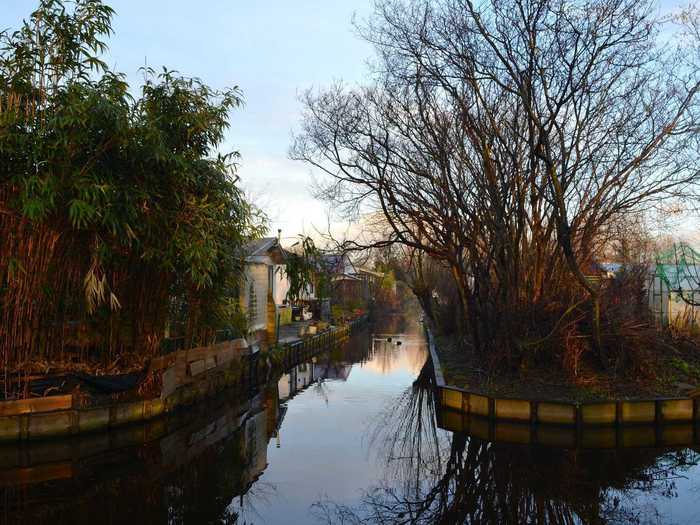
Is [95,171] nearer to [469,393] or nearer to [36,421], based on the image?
[36,421]

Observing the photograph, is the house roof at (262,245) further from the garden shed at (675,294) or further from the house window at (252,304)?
the garden shed at (675,294)

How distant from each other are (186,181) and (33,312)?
3.13 metres

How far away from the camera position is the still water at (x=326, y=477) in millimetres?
6945

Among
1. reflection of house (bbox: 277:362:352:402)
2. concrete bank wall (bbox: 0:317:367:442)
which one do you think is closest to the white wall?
reflection of house (bbox: 277:362:352:402)

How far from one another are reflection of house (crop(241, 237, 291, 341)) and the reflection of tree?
10042 mm

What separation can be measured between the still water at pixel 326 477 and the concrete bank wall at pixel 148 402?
0.25 meters

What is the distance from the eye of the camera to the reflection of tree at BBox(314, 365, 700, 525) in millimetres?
6938

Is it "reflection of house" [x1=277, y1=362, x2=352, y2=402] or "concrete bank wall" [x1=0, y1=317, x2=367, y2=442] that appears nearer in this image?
"concrete bank wall" [x1=0, y1=317, x2=367, y2=442]

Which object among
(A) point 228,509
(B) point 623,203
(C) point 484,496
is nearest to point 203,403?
(A) point 228,509

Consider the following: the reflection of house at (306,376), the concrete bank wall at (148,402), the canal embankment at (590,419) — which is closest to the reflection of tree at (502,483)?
the canal embankment at (590,419)

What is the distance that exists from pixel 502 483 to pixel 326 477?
2371 millimetres

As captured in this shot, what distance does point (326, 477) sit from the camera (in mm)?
8539

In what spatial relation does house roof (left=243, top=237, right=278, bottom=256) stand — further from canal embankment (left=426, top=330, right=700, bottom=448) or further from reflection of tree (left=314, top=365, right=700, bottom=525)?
canal embankment (left=426, top=330, right=700, bottom=448)

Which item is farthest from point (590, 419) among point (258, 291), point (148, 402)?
point (258, 291)
